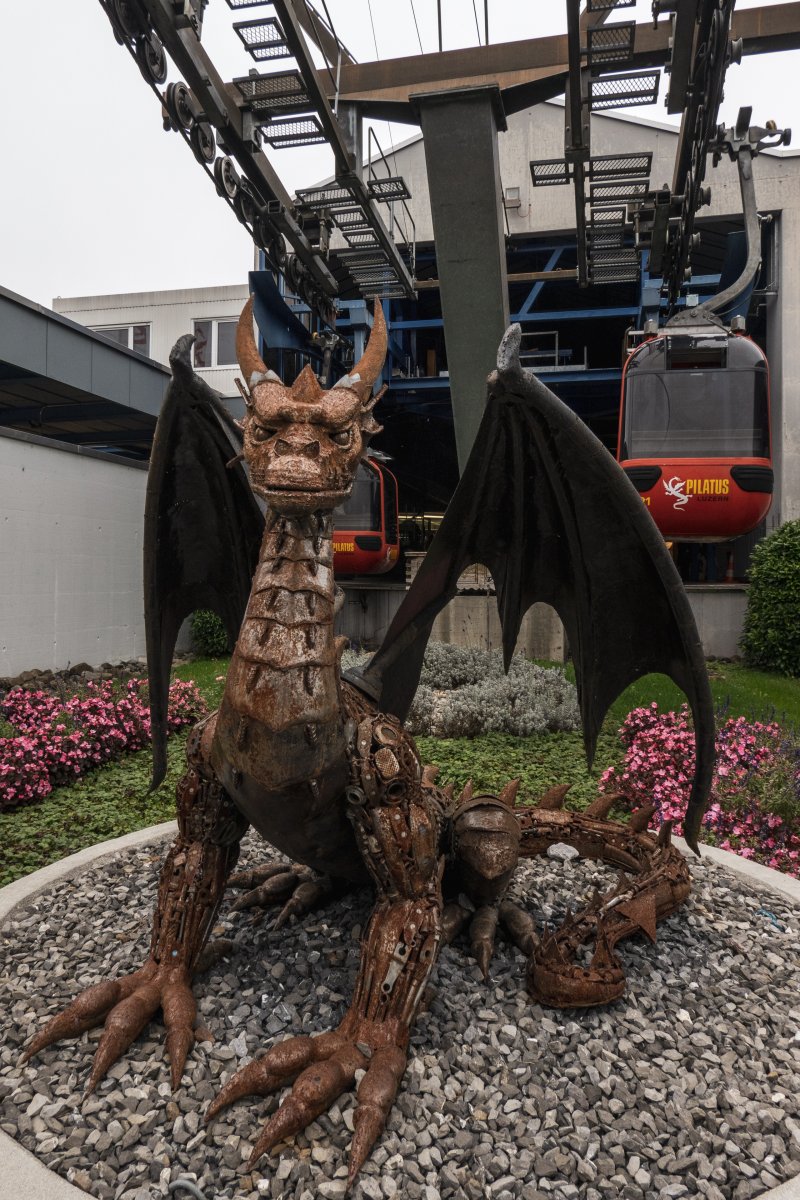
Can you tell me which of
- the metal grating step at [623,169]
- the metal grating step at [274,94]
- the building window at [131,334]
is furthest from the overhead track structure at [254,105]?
the building window at [131,334]

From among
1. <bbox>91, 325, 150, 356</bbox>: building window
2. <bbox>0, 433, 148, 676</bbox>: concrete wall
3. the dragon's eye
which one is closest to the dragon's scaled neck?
the dragon's eye

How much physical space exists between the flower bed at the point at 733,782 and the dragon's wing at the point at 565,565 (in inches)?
82.1

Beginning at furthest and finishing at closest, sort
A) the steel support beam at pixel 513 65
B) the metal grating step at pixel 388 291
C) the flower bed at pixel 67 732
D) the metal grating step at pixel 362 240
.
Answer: the metal grating step at pixel 388 291 < the metal grating step at pixel 362 240 < the steel support beam at pixel 513 65 < the flower bed at pixel 67 732

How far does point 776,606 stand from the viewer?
10.3m

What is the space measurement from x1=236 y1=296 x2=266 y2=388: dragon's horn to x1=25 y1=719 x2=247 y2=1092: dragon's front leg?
1.01 meters

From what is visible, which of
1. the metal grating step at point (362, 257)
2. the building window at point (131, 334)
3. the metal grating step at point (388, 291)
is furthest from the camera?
the building window at point (131, 334)

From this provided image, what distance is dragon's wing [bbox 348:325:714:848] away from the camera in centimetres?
230

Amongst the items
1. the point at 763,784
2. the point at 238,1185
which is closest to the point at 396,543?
the point at 763,784

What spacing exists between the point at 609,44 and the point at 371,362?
5705 mm

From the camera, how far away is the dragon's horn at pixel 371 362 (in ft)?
7.12

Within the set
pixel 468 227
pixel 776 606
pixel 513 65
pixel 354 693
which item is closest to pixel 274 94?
pixel 513 65

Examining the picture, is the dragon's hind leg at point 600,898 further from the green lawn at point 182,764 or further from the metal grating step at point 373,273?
the metal grating step at point 373,273

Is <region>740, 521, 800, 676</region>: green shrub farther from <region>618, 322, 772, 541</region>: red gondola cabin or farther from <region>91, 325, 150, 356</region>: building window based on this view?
<region>91, 325, 150, 356</region>: building window

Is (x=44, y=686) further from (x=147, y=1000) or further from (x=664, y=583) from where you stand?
(x=664, y=583)
